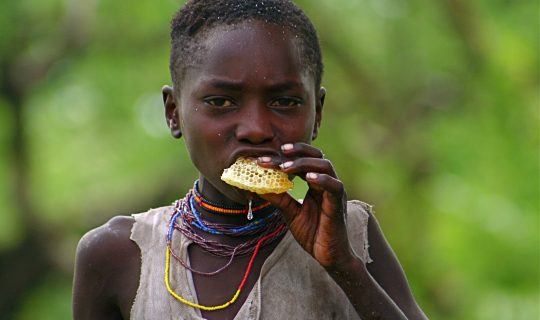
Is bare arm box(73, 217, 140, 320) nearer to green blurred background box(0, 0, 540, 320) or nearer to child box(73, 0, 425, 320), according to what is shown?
child box(73, 0, 425, 320)

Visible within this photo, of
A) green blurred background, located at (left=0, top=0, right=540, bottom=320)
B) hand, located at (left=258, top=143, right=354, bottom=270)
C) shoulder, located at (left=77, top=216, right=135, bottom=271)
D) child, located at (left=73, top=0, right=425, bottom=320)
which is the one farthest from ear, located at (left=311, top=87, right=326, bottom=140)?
green blurred background, located at (left=0, top=0, right=540, bottom=320)

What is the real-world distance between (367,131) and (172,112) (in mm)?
7050

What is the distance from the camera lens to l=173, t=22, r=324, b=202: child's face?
2523mm

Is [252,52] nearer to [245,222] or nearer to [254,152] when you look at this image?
[254,152]

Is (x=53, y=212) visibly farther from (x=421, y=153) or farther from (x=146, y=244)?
(x=146, y=244)

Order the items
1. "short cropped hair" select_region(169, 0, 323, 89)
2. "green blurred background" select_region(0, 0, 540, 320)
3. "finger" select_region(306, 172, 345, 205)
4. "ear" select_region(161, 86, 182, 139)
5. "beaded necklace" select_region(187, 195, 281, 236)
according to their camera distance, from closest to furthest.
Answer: "finger" select_region(306, 172, 345, 205), "short cropped hair" select_region(169, 0, 323, 89), "beaded necklace" select_region(187, 195, 281, 236), "ear" select_region(161, 86, 182, 139), "green blurred background" select_region(0, 0, 540, 320)

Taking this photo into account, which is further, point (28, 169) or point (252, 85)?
point (28, 169)

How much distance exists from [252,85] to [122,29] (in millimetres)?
7704

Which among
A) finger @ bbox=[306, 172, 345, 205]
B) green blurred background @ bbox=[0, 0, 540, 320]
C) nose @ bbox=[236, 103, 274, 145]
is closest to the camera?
finger @ bbox=[306, 172, 345, 205]

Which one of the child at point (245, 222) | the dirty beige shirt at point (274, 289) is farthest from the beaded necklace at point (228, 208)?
the dirty beige shirt at point (274, 289)

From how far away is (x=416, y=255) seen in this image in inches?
352

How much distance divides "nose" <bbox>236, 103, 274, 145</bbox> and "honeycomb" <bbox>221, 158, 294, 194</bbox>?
6cm

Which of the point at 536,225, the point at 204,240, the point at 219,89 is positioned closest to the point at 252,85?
the point at 219,89

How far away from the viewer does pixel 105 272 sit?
9.27ft
